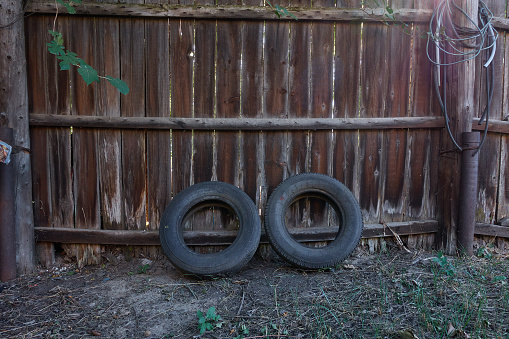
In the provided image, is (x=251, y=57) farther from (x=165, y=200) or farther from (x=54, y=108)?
(x=54, y=108)

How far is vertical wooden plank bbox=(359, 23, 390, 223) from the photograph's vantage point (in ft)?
9.93

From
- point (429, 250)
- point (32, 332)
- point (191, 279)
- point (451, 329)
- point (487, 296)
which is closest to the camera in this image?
point (451, 329)

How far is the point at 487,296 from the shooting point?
220cm

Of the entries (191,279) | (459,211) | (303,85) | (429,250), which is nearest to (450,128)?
(459,211)

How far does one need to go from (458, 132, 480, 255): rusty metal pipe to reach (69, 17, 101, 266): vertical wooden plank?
3.31 m

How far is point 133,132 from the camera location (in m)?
2.88

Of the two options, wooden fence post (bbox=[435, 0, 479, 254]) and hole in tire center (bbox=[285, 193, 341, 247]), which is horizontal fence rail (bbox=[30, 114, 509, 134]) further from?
hole in tire center (bbox=[285, 193, 341, 247])

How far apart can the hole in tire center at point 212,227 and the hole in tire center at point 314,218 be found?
1.74 feet

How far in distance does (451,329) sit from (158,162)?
244 cm

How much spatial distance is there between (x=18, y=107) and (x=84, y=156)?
0.63 meters

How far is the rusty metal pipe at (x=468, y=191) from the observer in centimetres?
289

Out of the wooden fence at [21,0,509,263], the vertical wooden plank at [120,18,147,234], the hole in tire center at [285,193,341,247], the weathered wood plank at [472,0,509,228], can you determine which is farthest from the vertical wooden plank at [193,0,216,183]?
the weathered wood plank at [472,0,509,228]

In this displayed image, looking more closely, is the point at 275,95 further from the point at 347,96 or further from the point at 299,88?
the point at 347,96

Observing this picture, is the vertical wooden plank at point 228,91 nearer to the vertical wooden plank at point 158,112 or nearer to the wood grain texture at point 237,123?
the wood grain texture at point 237,123
